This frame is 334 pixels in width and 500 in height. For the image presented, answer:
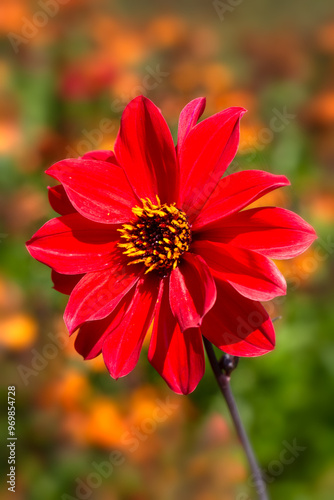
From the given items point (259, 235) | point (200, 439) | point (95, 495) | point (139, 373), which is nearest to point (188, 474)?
point (200, 439)

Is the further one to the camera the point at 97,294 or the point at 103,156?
the point at 103,156

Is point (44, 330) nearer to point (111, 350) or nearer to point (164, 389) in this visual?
point (164, 389)

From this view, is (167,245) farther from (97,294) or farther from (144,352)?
(144,352)

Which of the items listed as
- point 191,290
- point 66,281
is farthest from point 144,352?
point 191,290

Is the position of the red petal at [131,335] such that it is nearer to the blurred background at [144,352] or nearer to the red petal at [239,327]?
the red petal at [239,327]

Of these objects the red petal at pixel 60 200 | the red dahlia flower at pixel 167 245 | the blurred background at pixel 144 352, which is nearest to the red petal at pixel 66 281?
the red dahlia flower at pixel 167 245

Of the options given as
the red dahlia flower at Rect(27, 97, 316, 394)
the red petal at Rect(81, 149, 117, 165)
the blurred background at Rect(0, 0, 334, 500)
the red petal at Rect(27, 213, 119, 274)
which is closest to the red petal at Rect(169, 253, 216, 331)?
the red dahlia flower at Rect(27, 97, 316, 394)
